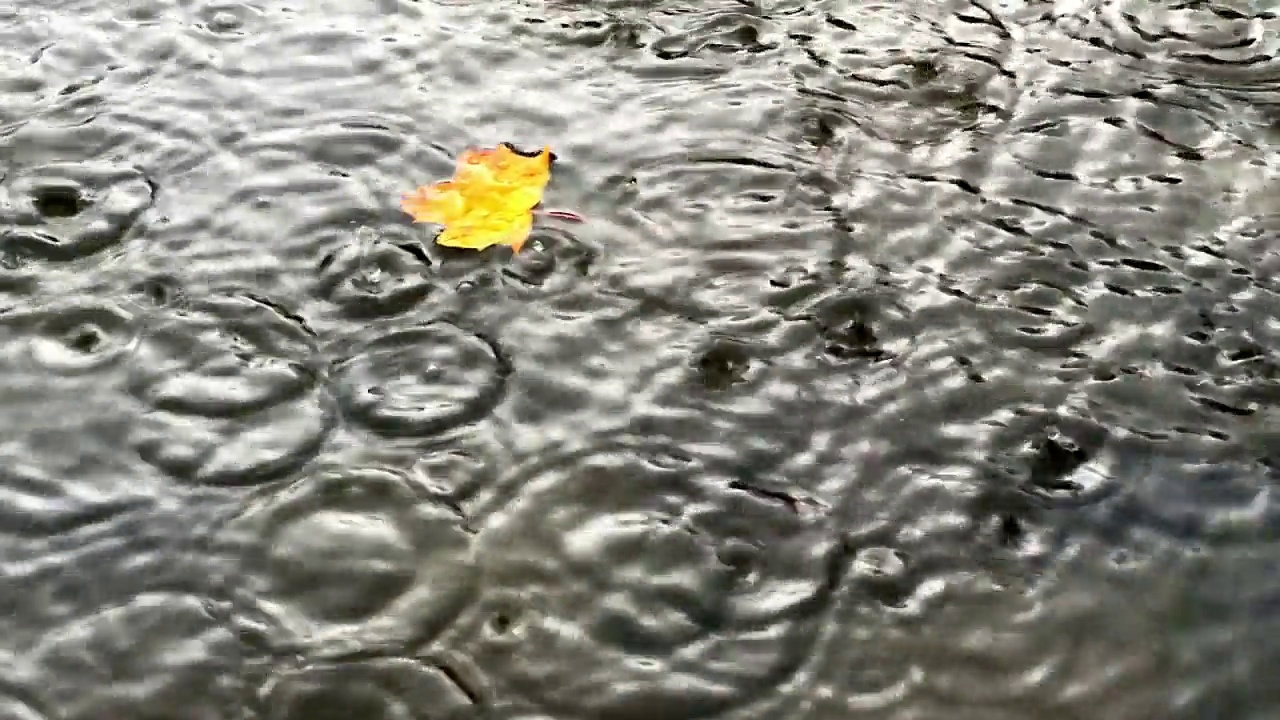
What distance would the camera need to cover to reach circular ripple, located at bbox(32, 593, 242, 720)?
167cm

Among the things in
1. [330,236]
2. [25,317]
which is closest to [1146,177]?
[330,236]

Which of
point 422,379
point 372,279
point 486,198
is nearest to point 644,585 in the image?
point 422,379

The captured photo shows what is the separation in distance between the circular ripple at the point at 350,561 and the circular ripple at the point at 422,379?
4.9 inches

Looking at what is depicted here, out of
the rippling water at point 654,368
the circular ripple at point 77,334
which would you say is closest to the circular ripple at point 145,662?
the rippling water at point 654,368

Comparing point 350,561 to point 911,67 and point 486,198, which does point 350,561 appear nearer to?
point 486,198

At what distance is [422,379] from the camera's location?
2.11 metres

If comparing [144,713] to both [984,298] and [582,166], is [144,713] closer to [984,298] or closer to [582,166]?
[582,166]

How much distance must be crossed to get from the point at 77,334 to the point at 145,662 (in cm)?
75

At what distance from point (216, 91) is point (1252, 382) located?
7.43 feet

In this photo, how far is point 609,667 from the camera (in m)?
1.71

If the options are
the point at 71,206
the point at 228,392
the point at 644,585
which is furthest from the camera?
the point at 71,206

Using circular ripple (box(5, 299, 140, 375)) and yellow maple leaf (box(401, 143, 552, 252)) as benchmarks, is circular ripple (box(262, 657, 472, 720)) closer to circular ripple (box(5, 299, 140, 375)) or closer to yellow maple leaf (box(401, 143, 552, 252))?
circular ripple (box(5, 299, 140, 375))

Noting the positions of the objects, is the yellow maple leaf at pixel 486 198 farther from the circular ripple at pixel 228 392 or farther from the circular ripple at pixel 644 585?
the circular ripple at pixel 644 585

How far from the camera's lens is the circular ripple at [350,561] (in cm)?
177
